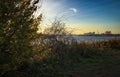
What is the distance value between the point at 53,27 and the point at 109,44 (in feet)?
39.2

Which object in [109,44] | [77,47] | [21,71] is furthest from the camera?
[109,44]

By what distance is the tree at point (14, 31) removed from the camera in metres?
9.22

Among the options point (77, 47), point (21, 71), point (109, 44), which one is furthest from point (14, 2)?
point (109, 44)

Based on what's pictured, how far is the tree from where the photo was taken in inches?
363

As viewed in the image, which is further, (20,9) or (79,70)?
(79,70)

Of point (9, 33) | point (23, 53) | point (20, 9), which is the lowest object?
point (23, 53)

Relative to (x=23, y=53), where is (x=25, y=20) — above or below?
above

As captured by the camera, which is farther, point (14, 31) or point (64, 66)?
point (64, 66)

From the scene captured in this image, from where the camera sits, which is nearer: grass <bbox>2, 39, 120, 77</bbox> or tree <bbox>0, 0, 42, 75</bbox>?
tree <bbox>0, 0, 42, 75</bbox>

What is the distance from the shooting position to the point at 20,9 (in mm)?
9609

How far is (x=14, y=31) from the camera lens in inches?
372

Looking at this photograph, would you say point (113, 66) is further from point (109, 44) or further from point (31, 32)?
point (109, 44)

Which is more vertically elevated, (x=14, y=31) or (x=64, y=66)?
(x=14, y=31)

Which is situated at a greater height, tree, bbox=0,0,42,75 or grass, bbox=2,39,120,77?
tree, bbox=0,0,42,75
